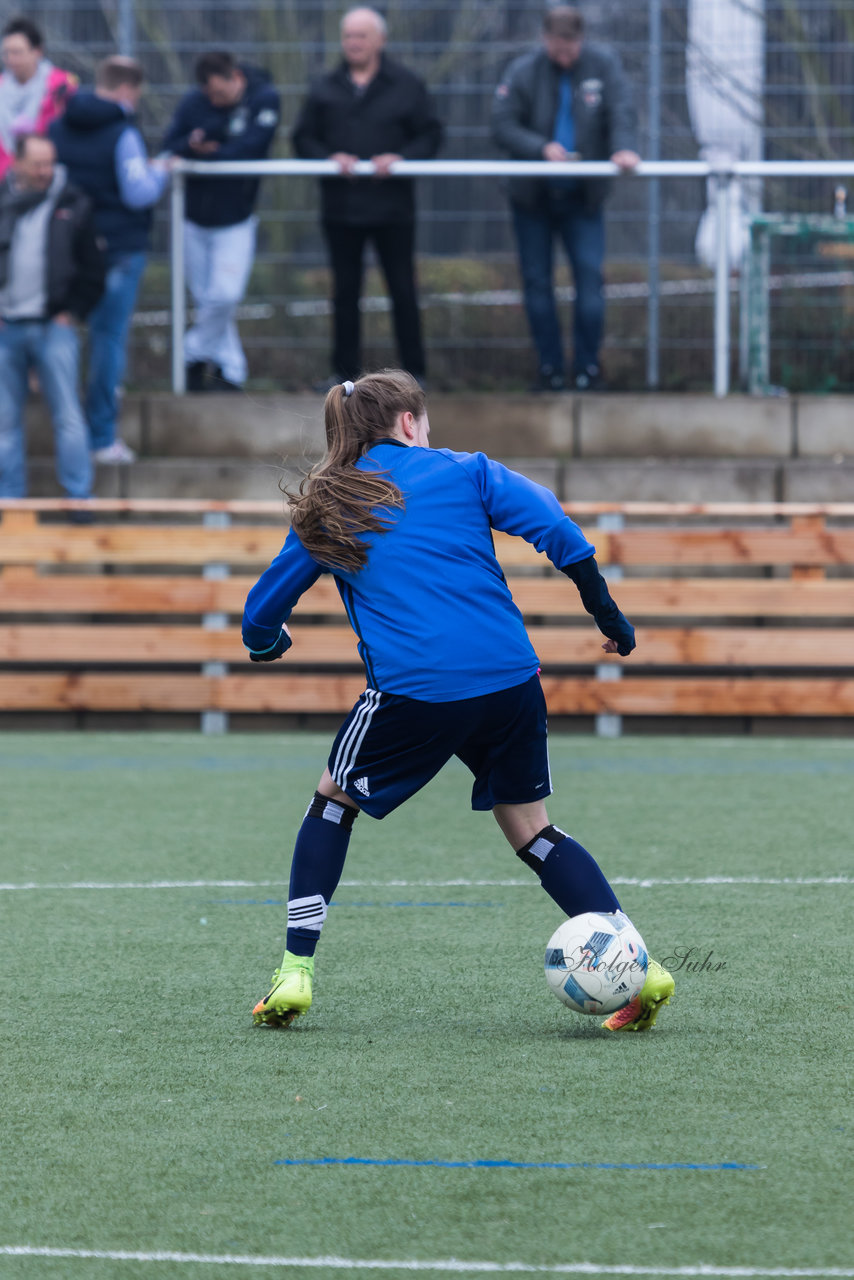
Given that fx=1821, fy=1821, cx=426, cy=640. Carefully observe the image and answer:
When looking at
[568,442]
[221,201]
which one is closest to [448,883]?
[568,442]

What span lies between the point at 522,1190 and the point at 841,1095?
879 millimetres

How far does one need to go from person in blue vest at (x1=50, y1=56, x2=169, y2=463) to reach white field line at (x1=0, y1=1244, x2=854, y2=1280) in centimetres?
837

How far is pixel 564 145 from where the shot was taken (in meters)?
10.8

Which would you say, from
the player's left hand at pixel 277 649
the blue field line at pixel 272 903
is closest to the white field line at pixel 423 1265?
the player's left hand at pixel 277 649

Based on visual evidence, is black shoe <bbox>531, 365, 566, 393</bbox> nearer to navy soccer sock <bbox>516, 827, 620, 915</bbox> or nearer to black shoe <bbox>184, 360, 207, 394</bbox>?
black shoe <bbox>184, 360, 207, 394</bbox>

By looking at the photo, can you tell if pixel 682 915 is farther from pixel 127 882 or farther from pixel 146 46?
pixel 146 46

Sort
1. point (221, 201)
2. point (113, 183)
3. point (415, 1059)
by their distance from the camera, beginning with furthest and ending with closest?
1. point (221, 201)
2. point (113, 183)
3. point (415, 1059)

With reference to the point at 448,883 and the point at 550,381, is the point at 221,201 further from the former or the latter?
the point at 448,883

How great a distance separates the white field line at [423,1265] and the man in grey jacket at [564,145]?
27.9 ft

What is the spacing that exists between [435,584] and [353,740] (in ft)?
1.36

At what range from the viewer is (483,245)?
11766mm

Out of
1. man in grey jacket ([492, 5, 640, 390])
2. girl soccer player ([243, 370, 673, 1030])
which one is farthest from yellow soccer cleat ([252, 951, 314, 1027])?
Result: man in grey jacket ([492, 5, 640, 390])

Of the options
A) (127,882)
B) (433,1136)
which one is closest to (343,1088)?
(433,1136)

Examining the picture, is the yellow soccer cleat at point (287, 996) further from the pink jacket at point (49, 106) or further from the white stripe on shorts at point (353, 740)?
the pink jacket at point (49, 106)
